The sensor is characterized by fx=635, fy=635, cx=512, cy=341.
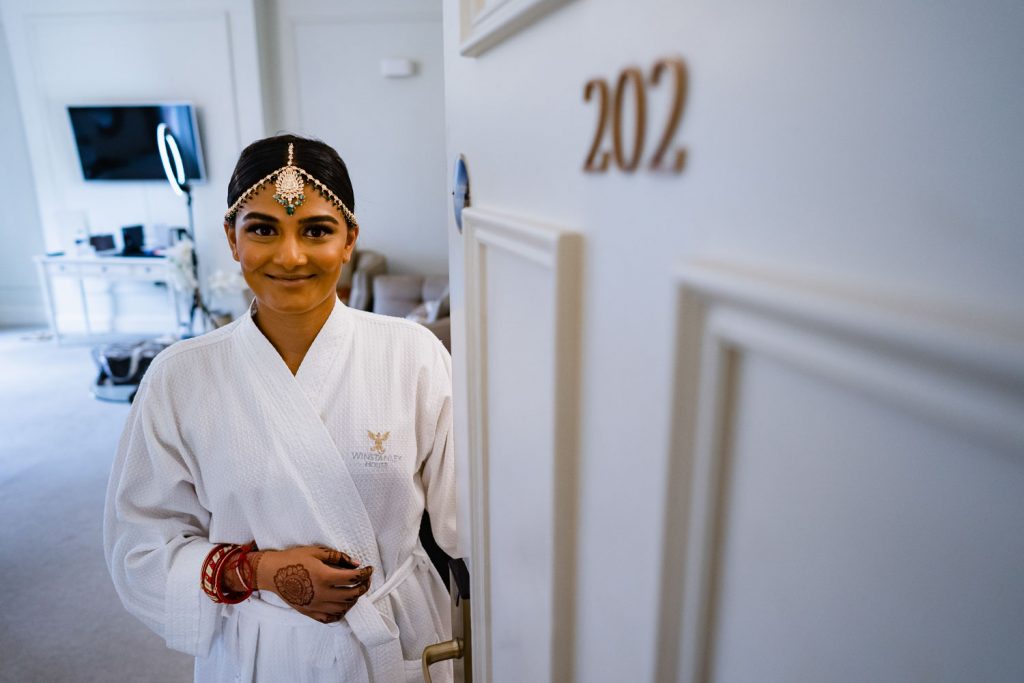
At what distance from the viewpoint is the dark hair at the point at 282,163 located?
105 centimetres

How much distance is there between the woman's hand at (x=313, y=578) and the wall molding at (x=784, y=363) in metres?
0.82

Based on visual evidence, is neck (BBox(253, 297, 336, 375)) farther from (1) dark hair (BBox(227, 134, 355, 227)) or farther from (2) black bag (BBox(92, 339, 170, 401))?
(2) black bag (BBox(92, 339, 170, 401))

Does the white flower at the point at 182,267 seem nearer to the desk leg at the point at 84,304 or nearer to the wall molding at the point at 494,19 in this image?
the desk leg at the point at 84,304

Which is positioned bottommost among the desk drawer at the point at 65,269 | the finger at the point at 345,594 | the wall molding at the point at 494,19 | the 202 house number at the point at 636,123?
the desk drawer at the point at 65,269

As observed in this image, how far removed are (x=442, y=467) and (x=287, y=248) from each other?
1.56 ft

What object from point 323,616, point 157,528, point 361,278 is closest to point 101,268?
point 361,278

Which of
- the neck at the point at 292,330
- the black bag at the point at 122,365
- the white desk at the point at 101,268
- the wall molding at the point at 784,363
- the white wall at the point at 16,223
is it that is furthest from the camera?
the white wall at the point at 16,223

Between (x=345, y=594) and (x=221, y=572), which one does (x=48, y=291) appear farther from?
(x=345, y=594)

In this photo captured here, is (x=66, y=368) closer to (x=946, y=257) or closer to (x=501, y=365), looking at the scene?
A: (x=501, y=365)

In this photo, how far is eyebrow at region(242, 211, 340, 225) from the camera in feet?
3.42

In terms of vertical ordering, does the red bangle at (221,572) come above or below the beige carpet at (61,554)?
above

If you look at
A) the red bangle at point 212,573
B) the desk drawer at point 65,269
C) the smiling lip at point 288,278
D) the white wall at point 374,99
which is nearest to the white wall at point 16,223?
the desk drawer at point 65,269

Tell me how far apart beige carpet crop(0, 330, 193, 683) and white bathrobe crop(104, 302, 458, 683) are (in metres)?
1.13

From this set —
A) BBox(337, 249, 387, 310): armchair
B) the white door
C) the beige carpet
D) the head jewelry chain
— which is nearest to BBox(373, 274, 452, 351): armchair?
BBox(337, 249, 387, 310): armchair
